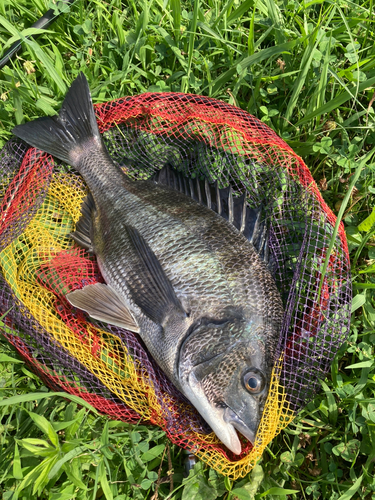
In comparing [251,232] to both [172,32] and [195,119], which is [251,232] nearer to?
[195,119]

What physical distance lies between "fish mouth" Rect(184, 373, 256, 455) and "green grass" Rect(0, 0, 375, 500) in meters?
0.40

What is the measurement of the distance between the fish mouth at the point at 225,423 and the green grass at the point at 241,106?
0.40 metres

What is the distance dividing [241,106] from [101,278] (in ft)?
6.42

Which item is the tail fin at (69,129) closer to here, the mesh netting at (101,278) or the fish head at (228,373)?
the mesh netting at (101,278)

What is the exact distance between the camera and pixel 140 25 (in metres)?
3.41

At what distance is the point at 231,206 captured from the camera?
2.91 metres

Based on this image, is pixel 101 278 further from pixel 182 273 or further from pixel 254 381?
pixel 254 381

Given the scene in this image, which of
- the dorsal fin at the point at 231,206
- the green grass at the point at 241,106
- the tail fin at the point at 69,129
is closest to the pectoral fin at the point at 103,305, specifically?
the green grass at the point at 241,106

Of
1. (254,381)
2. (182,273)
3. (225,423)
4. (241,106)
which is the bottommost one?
(225,423)

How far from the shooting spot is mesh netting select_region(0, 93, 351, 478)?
2.54 m

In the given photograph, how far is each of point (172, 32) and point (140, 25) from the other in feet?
0.96

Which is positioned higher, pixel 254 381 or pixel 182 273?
pixel 182 273

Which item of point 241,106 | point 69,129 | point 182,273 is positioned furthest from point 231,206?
point 69,129

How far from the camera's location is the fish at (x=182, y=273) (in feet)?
7.70
